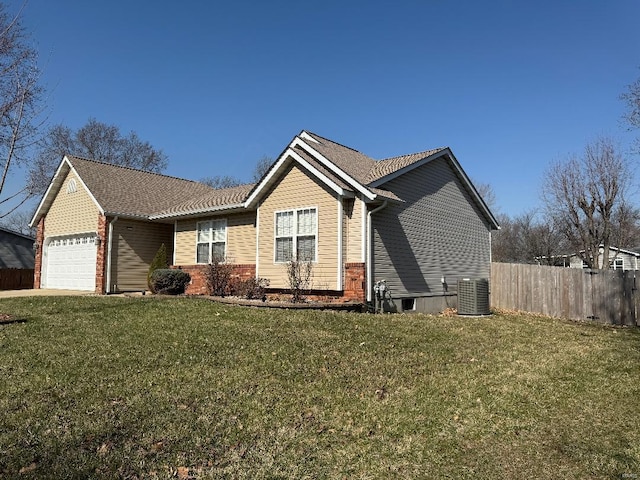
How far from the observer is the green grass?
4164mm

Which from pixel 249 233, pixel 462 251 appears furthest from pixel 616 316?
pixel 249 233

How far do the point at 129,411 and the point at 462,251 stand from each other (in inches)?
578

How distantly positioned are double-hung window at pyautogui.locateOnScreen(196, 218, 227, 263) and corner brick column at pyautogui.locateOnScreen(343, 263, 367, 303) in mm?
5643

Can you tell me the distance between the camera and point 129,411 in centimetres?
516

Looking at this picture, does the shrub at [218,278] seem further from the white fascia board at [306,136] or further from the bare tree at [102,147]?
the bare tree at [102,147]

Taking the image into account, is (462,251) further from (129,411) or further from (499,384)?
(129,411)

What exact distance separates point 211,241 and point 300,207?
4.89 metres

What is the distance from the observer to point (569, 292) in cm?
1477

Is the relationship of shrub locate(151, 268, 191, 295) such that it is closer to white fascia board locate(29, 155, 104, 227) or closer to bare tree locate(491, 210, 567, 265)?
white fascia board locate(29, 155, 104, 227)

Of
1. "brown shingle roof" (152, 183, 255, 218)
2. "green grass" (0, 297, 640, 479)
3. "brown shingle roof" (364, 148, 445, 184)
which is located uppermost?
"brown shingle roof" (364, 148, 445, 184)

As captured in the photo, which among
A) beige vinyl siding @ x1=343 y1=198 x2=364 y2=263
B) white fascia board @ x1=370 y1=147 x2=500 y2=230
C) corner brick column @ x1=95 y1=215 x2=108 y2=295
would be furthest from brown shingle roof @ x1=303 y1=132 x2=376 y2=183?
corner brick column @ x1=95 y1=215 x2=108 y2=295


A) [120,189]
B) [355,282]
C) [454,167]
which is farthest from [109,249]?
[454,167]

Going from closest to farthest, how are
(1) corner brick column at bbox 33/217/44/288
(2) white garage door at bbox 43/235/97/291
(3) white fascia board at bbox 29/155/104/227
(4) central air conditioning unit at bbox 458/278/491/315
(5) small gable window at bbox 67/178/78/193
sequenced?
(4) central air conditioning unit at bbox 458/278/491/315 < (3) white fascia board at bbox 29/155/104/227 < (2) white garage door at bbox 43/235/97/291 < (5) small gable window at bbox 67/178/78/193 < (1) corner brick column at bbox 33/217/44/288

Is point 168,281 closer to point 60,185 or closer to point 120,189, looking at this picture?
point 120,189
